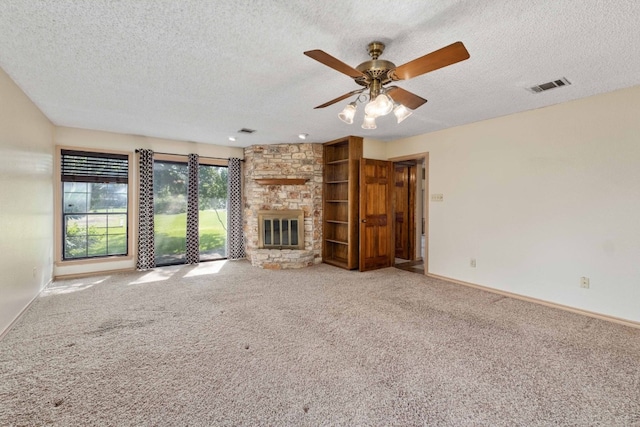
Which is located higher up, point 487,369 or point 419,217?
point 419,217

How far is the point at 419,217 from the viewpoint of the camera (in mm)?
6742

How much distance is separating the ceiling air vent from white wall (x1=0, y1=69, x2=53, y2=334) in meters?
5.42

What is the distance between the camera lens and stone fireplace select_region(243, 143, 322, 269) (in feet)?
19.6

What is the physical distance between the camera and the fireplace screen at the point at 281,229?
5980 millimetres

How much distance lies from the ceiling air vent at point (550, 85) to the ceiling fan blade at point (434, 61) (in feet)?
6.39

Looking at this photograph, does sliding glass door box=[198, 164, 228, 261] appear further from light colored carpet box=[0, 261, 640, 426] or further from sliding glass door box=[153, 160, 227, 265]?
light colored carpet box=[0, 261, 640, 426]

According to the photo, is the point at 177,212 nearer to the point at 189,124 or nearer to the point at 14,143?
the point at 189,124

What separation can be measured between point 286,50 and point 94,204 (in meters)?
4.85

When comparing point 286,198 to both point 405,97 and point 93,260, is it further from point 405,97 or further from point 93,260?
point 405,97

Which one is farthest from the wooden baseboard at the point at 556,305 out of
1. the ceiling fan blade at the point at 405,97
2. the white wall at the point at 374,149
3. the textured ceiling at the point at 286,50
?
the ceiling fan blade at the point at 405,97

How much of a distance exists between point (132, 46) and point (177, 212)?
13.6 feet

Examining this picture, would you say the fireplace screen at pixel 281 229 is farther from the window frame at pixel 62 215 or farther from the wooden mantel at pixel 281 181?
the window frame at pixel 62 215

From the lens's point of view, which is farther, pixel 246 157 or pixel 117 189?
pixel 246 157

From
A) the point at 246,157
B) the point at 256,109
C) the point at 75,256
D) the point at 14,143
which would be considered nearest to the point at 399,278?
the point at 256,109
